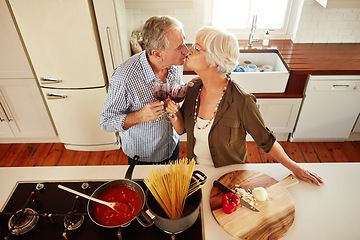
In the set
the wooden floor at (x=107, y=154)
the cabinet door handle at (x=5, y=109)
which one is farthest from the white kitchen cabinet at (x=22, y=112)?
the wooden floor at (x=107, y=154)

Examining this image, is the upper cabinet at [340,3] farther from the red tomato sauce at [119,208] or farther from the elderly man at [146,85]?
the red tomato sauce at [119,208]

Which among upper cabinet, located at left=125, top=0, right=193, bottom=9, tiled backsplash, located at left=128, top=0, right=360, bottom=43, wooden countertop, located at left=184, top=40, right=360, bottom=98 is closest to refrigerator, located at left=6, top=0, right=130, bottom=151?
upper cabinet, located at left=125, top=0, right=193, bottom=9

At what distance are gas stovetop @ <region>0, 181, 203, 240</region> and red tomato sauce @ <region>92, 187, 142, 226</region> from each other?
2.2 inches

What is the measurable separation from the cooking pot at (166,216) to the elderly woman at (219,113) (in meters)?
0.35

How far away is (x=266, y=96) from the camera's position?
2797mm

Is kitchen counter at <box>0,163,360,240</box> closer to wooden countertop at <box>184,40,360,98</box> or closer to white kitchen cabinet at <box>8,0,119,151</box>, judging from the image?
white kitchen cabinet at <box>8,0,119,151</box>

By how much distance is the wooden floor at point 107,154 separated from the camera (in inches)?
120

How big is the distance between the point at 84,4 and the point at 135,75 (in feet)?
3.49

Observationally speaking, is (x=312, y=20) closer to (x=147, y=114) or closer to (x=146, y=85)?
(x=146, y=85)

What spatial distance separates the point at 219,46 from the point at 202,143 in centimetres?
58

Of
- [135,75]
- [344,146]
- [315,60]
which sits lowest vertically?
[344,146]

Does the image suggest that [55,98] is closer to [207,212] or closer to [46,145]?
[46,145]

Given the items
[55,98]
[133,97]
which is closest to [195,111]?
[133,97]

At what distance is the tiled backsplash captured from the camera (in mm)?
2980
